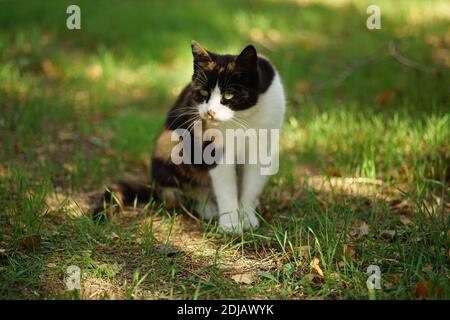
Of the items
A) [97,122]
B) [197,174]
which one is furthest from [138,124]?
[197,174]

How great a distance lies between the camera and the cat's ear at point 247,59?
250cm

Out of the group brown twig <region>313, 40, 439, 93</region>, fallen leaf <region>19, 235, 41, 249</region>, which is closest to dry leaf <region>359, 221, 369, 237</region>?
fallen leaf <region>19, 235, 41, 249</region>

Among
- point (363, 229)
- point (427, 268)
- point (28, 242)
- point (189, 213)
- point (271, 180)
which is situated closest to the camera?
point (427, 268)

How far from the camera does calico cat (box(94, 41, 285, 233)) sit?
2582 millimetres

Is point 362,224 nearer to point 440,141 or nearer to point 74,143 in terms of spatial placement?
point 440,141

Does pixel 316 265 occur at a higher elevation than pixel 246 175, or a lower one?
lower

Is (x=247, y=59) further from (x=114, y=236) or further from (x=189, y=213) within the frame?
(x=114, y=236)

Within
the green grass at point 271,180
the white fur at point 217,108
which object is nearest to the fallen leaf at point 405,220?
the green grass at point 271,180

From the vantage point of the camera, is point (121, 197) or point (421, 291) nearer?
point (421, 291)

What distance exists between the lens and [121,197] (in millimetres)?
2842

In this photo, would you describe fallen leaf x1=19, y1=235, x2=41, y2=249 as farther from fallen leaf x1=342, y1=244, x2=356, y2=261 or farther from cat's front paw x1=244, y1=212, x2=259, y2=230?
fallen leaf x1=342, y1=244, x2=356, y2=261

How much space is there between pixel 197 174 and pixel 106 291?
100cm

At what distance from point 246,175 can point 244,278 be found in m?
0.84

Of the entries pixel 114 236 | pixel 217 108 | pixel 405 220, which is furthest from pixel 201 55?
pixel 405 220
